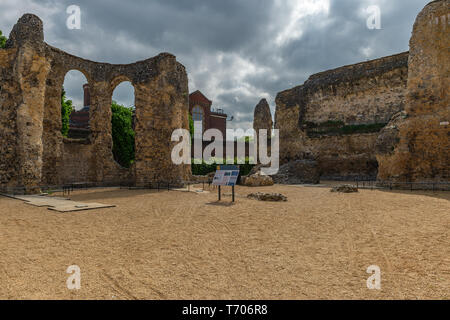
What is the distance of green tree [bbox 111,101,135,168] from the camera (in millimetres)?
22016

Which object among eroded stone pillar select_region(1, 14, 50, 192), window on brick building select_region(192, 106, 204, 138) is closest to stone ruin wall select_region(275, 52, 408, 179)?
window on brick building select_region(192, 106, 204, 138)

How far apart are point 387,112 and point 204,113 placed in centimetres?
2638

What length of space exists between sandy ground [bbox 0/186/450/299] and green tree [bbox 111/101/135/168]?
669 inches

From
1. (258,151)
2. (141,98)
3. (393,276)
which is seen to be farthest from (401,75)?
(393,276)

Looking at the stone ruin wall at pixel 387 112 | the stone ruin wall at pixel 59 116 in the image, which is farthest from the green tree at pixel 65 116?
the stone ruin wall at pixel 387 112

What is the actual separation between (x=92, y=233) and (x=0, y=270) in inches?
59.2

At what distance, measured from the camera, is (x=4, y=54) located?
988 centimetres

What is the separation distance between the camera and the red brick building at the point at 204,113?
3878 centimetres

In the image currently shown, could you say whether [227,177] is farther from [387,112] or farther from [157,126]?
[387,112]

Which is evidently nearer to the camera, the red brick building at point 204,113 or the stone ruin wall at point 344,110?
the stone ruin wall at point 344,110

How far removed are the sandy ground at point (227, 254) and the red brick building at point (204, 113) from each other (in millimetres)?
34124

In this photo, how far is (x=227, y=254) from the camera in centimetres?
329

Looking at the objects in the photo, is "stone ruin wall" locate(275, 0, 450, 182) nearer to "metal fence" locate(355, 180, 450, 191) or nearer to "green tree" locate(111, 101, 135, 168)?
"metal fence" locate(355, 180, 450, 191)

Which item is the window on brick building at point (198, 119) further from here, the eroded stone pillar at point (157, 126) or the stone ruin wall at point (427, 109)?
the stone ruin wall at point (427, 109)
